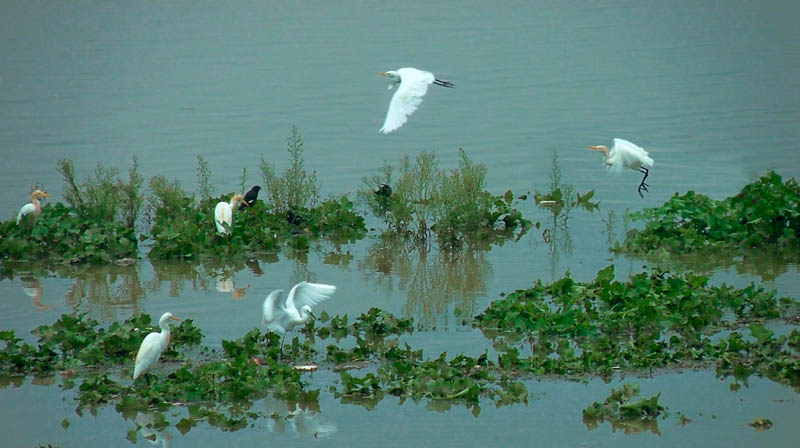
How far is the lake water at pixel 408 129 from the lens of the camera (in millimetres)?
7855

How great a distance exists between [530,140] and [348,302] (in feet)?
22.5

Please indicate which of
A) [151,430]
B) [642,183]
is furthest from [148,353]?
[642,183]

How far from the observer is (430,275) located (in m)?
11.0

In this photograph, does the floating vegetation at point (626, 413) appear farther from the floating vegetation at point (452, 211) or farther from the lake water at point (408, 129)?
the floating vegetation at point (452, 211)

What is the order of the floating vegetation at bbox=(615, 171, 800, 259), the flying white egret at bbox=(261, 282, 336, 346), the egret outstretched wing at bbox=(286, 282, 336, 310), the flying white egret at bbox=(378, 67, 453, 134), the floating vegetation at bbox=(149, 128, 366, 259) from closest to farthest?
1. the flying white egret at bbox=(261, 282, 336, 346)
2. the egret outstretched wing at bbox=(286, 282, 336, 310)
3. the flying white egret at bbox=(378, 67, 453, 134)
4. the floating vegetation at bbox=(615, 171, 800, 259)
5. the floating vegetation at bbox=(149, 128, 366, 259)

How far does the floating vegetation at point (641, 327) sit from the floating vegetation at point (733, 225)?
1.27 m

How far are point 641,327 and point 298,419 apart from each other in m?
2.58

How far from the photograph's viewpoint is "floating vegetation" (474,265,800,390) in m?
8.25

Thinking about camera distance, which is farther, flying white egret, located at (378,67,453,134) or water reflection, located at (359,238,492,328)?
flying white egret, located at (378,67,453,134)

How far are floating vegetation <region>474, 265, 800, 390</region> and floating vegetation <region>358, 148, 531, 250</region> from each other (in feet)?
6.77

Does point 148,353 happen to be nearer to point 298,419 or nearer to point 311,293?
point 298,419

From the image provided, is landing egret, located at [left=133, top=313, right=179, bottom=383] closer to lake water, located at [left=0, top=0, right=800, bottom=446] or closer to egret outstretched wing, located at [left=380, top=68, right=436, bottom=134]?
lake water, located at [left=0, top=0, right=800, bottom=446]

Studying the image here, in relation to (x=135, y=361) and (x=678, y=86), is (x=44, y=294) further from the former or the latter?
(x=678, y=86)

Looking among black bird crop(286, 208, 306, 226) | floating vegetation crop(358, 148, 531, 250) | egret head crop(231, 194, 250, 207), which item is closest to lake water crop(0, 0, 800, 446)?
floating vegetation crop(358, 148, 531, 250)
